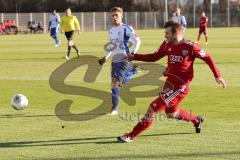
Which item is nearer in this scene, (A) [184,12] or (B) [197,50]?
(B) [197,50]

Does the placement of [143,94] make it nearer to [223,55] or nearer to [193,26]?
[223,55]

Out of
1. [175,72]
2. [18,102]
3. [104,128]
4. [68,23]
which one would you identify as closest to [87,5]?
[68,23]

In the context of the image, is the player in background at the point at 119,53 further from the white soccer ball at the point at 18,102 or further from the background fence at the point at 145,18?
the background fence at the point at 145,18

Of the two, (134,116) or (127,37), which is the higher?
(127,37)

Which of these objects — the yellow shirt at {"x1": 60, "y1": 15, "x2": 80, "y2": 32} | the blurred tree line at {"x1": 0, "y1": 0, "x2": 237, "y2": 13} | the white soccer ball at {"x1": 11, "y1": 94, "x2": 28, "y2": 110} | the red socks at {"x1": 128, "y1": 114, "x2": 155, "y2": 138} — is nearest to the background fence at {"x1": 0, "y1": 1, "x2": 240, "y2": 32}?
the blurred tree line at {"x1": 0, "y1": 0, "x2": 237, "y2": 13}

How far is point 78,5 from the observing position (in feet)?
279

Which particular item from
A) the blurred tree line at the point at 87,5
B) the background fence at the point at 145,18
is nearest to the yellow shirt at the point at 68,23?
the background fence at the point at 145,18

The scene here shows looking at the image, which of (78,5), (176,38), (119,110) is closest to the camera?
(176,38)

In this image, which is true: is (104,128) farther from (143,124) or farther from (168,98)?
(168,98)

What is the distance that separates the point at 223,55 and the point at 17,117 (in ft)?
55.6

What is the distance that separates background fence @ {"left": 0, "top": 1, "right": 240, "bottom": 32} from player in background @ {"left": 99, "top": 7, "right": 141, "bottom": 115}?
62665 millimetres

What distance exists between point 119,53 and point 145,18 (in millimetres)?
73718

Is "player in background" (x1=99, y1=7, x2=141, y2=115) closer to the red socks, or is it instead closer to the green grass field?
the green grass field

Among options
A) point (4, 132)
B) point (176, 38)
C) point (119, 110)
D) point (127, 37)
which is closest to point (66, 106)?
point (119, 110)
